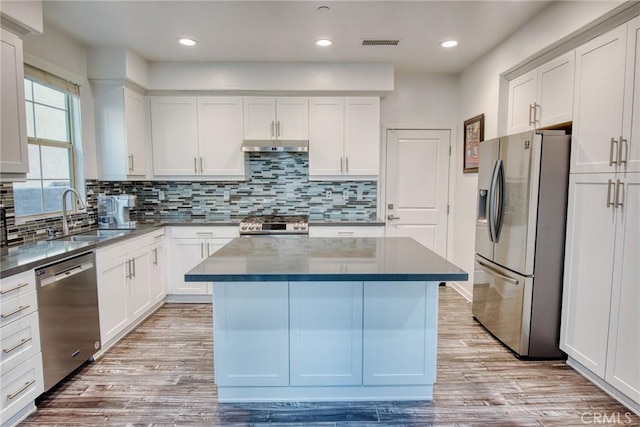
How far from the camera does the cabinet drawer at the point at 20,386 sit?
1858 millimetres

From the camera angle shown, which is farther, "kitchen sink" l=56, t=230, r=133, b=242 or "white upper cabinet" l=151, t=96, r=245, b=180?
"white upper cabinet" l=151, t=96, r=245, b=180

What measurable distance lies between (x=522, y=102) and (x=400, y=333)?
2335mm

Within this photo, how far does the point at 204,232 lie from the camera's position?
12.5 feet

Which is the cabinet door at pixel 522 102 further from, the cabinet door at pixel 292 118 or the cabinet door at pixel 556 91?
the cabinet door at pixel 292 118

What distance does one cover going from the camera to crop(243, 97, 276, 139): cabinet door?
391 cm

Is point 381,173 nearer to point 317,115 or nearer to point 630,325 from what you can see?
point 317,115

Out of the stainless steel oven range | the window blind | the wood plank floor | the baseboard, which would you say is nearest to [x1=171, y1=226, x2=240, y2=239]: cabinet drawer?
the stainless steel oven range

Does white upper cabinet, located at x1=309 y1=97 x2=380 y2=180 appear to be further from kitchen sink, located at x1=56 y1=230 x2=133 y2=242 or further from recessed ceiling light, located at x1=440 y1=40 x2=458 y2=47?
kitchen sink, located at x1=56 y1=230 x2=133 y2=242

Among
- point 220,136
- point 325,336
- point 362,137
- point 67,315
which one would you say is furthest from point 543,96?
point 67,315

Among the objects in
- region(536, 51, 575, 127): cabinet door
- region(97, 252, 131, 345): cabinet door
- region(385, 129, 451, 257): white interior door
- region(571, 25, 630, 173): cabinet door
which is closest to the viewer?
region(571, 25, 630, 173): cabinet door

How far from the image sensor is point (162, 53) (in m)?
3.49

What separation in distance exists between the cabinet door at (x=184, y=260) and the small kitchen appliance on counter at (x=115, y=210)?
1.70 ft

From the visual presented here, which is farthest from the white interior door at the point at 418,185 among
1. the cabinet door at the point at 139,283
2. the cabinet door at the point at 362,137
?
the cabinet door at the point at 139,283

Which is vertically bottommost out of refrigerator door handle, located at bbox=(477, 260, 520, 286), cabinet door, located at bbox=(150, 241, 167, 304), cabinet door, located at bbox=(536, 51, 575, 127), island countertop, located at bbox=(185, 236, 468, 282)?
cabinet door, located at bbox=(150, 241, 167, 304)
